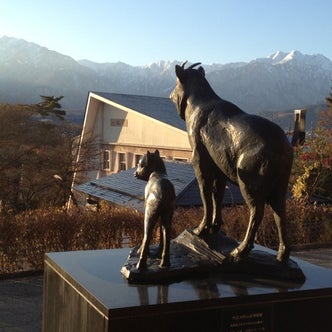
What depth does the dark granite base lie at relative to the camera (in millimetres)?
3332

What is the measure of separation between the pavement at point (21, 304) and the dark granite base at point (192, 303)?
7.79 feet

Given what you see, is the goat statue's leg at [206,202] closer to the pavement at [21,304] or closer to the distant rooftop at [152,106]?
the pavement at [21,304]

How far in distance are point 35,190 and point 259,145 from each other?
1966 cm

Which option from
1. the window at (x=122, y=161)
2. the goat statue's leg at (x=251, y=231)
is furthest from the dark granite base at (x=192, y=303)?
the window at (x=122, y=161)

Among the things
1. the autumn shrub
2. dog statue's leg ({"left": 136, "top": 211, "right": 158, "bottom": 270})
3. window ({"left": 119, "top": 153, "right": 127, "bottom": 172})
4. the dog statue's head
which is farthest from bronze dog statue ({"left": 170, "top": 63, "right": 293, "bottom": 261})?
window ({"left": 119, "top": 153, "right": 127, "bottom": 172})

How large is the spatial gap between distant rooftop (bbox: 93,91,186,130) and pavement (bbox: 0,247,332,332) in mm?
16180

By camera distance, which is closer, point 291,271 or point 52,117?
point 291,271

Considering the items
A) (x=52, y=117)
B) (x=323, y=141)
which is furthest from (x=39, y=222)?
(x=52, y=117)

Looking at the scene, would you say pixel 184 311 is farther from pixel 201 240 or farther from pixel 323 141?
pixel 323 141

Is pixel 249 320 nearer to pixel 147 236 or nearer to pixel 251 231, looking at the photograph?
pixel 251 231

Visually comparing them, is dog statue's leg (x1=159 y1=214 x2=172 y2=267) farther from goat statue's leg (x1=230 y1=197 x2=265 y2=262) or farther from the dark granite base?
goat statue's leg (x1=230 y1=197 x2=265 y2=262)

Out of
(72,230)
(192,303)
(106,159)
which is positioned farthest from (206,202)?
(106,159)

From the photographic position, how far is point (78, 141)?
26297 mm

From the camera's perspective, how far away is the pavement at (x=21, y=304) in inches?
250
